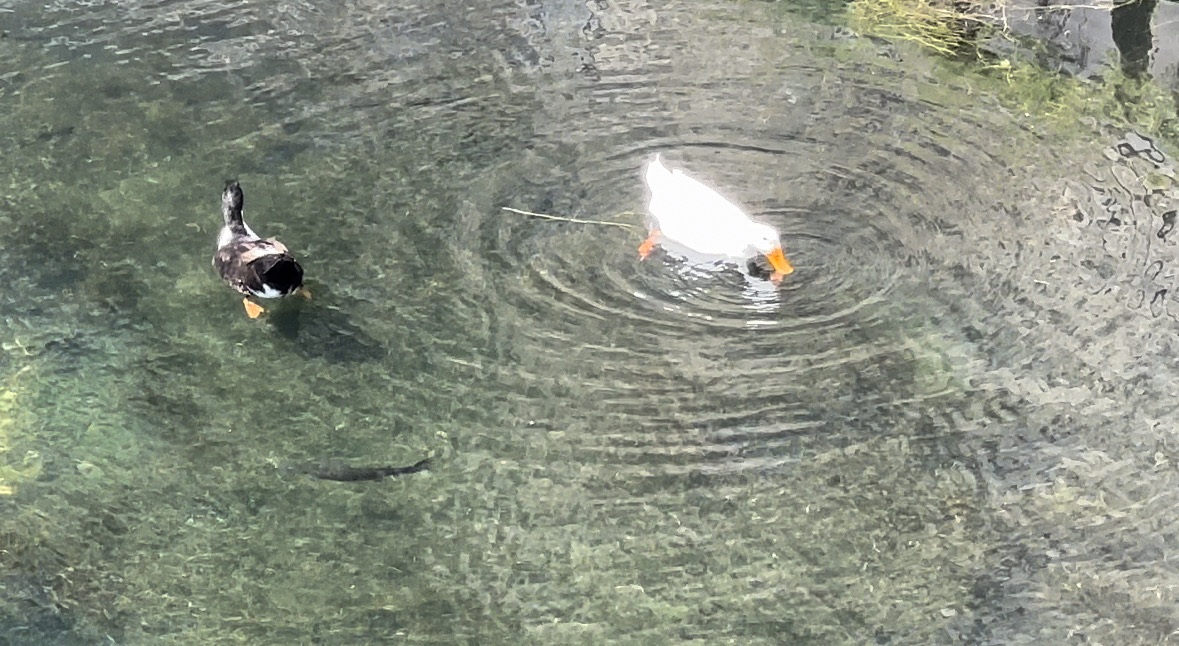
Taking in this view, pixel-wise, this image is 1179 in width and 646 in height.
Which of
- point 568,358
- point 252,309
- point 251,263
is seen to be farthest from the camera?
point 252,309

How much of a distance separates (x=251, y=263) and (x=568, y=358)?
139cm

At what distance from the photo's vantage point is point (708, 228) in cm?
500

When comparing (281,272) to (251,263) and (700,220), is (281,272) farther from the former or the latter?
(700,220)

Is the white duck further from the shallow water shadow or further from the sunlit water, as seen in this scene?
the shallow water shadow

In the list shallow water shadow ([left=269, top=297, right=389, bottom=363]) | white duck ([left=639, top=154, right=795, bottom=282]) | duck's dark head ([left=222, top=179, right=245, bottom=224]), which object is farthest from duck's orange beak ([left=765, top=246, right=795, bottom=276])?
duck's dark head ([left=222, top=179, right=245, bottom=224])

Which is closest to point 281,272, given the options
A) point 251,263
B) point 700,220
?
point 251,263

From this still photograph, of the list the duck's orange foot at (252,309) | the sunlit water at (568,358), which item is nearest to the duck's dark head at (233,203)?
the sunlit water at (568,358)

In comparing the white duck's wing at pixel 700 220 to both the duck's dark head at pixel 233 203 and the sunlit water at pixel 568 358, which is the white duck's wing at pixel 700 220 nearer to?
the sunlit water at pixel 568 358

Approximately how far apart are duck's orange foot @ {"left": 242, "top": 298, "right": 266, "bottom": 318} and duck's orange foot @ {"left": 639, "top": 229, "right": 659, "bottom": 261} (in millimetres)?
1689

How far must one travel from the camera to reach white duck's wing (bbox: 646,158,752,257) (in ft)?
16.3

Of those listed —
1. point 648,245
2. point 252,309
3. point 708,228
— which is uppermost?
point 708,228

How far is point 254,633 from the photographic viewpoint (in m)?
3.74

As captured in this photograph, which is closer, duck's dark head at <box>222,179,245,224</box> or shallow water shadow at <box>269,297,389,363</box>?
shallow water shadow at <box>269,297,389,363</box>

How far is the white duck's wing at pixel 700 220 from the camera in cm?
497
